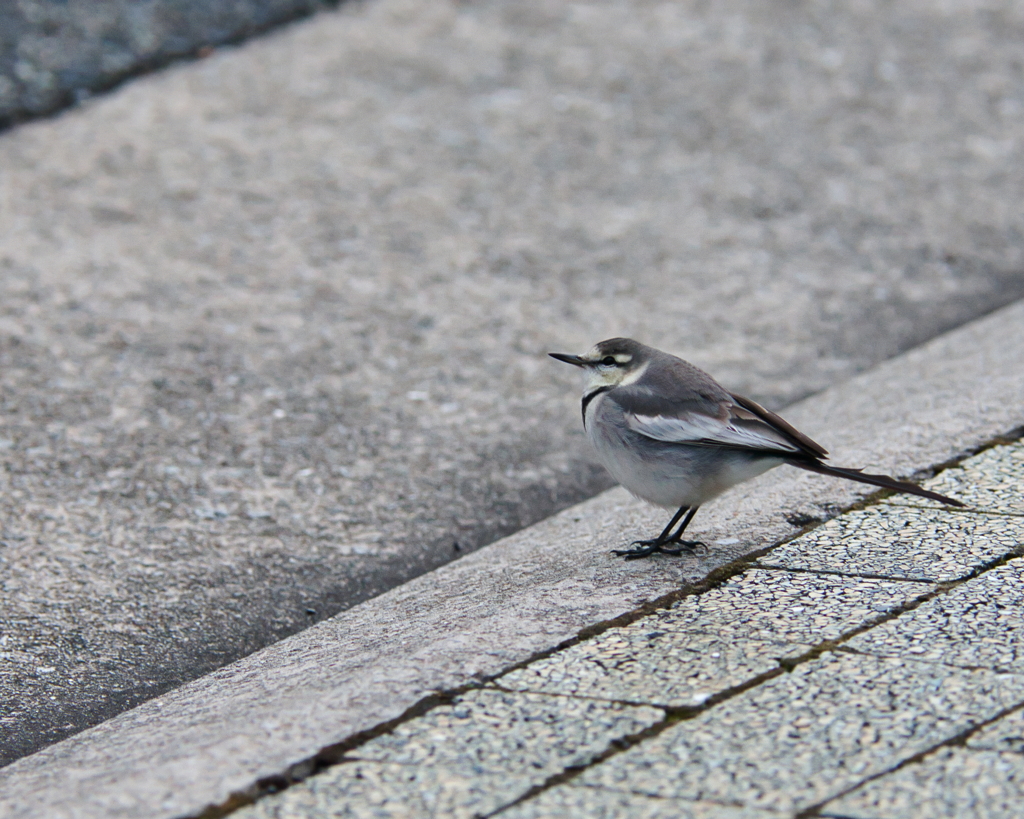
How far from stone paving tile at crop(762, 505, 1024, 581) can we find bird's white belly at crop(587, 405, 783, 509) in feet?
0.81

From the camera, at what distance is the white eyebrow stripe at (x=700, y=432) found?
3482 millimetres

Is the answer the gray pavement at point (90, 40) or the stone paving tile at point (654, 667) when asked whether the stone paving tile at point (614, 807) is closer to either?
the stone paving tile at point (654, 667)

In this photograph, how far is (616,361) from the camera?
12.8 ft

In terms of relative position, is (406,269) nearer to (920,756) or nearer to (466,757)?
(466,757)

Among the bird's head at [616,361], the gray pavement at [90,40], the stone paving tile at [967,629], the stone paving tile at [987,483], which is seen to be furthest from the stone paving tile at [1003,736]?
the gray pavement at [90,40]

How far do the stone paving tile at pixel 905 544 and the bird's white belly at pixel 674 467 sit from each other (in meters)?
0.25

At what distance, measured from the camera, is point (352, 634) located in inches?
143

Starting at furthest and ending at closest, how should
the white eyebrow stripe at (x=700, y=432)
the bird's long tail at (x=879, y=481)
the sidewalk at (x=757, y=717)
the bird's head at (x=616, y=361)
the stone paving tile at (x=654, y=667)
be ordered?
the bird's head at (x=616, y=361) → the white eyebrow stripe at (x=700, y=432) → the bird's long tail at (x=879, y=481) → the stone paving tile at (x=654, y=667) → the sidewalk at (x=757, y=717)

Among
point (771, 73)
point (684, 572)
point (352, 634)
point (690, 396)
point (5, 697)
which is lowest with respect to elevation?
point (5, 697)

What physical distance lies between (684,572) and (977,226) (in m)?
4.41

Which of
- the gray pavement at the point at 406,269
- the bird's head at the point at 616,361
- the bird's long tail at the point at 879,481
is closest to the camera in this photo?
the bird's long tail at the point at 879,481

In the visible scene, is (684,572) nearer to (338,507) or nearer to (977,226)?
(338,507)

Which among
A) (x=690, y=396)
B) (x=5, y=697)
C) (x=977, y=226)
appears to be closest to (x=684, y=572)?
(x=690, y=396)

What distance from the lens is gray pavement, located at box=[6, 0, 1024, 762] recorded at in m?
4.41
